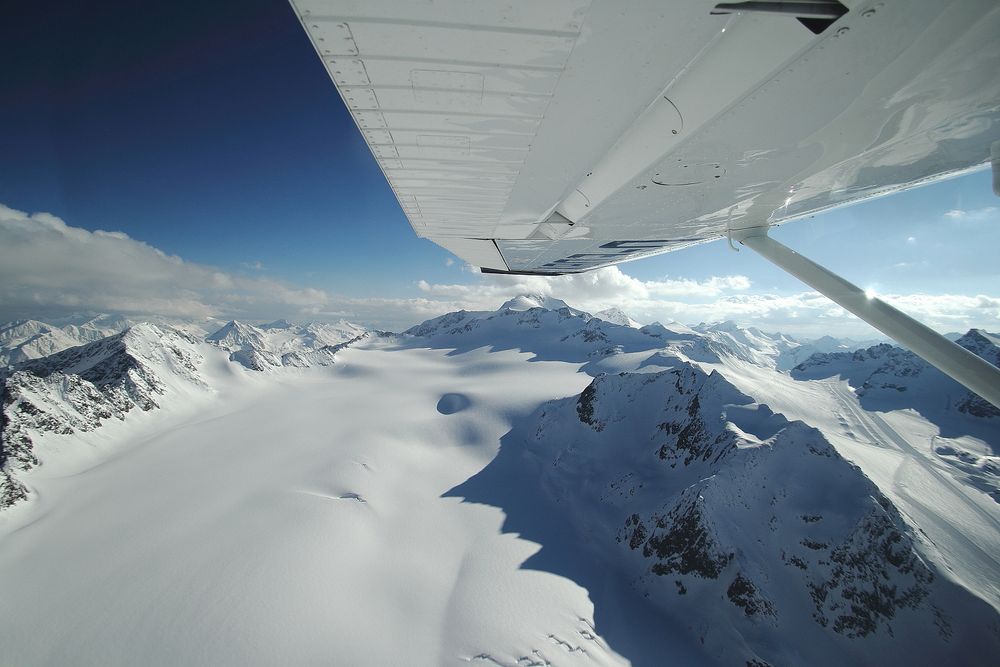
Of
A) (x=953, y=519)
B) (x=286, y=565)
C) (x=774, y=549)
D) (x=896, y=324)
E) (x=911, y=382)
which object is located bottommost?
(x=911, y=382)

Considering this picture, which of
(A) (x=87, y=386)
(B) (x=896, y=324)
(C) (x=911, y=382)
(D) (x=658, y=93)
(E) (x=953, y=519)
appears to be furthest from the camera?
(C) (x=911, y=382)

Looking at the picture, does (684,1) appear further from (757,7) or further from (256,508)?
(256,508)

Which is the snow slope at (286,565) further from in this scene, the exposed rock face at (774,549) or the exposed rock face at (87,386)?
the exposed rock face at (774,549)

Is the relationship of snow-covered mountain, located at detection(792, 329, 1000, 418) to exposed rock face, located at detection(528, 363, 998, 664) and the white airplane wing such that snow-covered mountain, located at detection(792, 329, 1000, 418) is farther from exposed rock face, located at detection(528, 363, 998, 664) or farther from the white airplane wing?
the white airplane wing

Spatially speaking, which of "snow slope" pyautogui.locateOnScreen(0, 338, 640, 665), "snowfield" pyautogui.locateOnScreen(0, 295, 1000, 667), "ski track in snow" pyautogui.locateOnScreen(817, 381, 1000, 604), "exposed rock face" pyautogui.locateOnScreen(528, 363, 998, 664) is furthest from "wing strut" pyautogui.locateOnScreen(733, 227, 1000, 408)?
"ski track in snow" pyautogui.locateOnScreen(817, 381, 1000, 604)

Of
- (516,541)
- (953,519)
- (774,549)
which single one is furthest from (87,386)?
(953,519)

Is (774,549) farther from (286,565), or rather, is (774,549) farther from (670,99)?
(286,565)

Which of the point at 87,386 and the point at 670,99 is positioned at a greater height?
the point at 670,99
